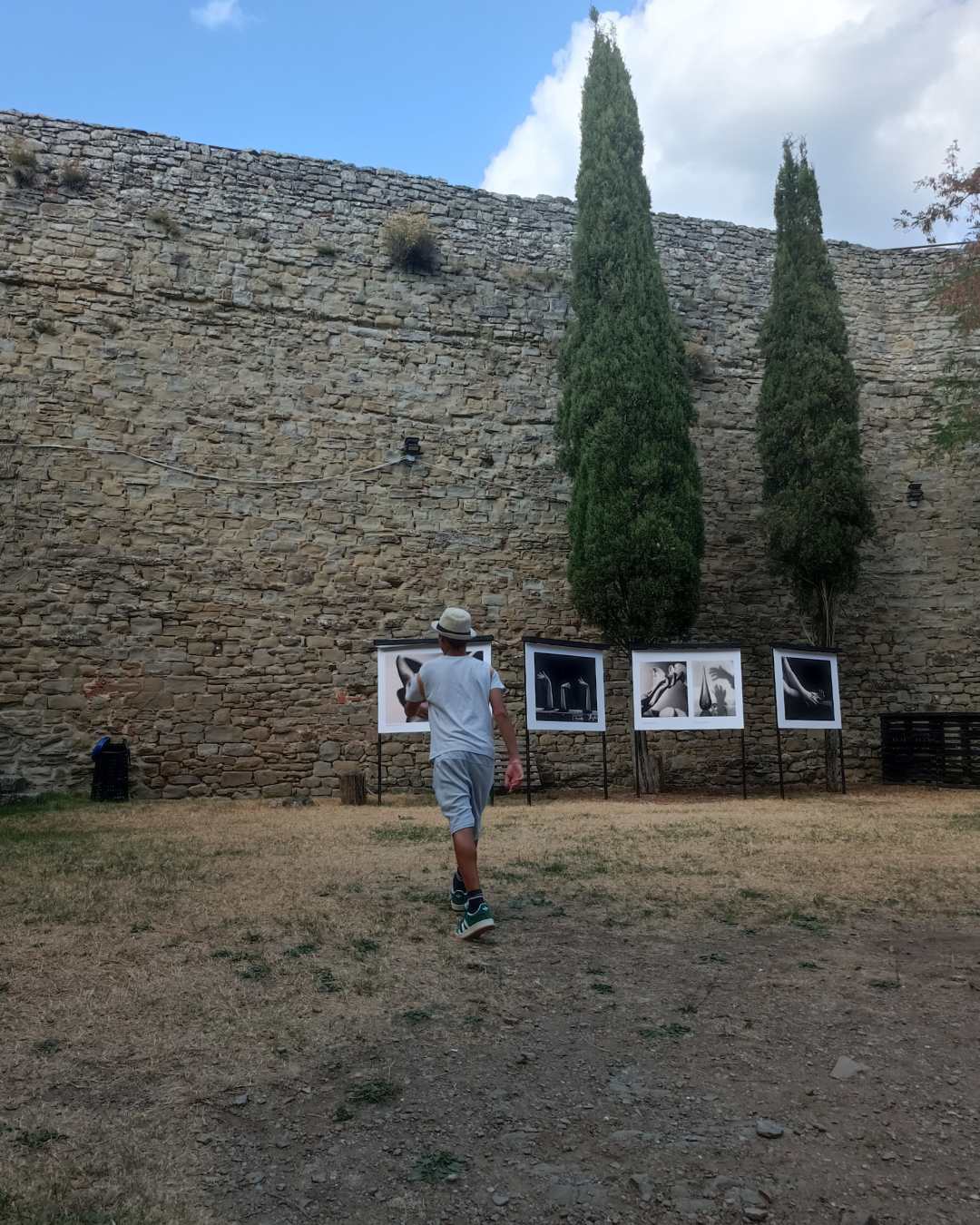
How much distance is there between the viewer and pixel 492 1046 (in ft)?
9.17

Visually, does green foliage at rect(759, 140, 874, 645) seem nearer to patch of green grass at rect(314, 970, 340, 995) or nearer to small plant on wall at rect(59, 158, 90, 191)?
small plant on wall at rect(59, 158, 90, 191)

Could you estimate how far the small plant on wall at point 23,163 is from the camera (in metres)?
10.3

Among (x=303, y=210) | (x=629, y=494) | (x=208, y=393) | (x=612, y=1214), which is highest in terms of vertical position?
(x=303, y=210)

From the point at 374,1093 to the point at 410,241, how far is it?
35.6 feet

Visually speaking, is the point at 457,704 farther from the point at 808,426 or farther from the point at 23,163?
the point at 23,163

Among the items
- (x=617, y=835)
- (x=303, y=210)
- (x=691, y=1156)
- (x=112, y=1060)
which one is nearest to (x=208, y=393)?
(x=303, y=210)

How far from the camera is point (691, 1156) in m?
2.15

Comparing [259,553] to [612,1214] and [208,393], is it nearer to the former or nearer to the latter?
[208,393]

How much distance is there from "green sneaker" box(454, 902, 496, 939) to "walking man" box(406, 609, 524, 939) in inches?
5.5

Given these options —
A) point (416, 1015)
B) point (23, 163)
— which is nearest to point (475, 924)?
point (416, 1015)

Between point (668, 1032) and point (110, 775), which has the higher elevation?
point (110, 775)

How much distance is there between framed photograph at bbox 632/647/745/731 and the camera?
9844mm

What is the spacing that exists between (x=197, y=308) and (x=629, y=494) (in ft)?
17.8

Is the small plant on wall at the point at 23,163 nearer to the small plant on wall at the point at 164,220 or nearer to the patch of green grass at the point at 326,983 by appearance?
the small plant on wall at the point at 164,220
